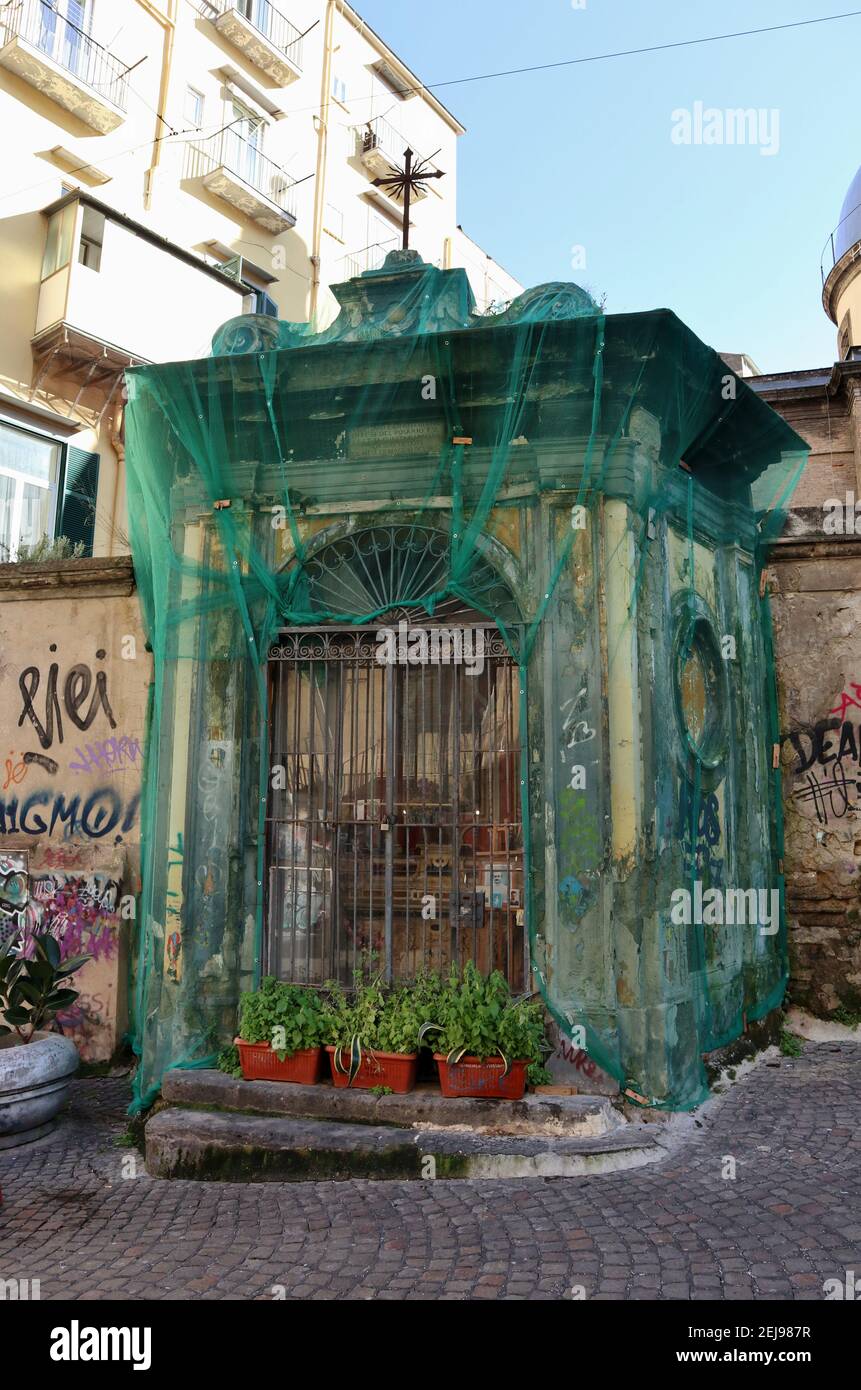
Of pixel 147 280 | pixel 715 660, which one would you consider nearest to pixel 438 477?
pixel 715 660

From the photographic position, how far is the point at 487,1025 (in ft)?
18.0

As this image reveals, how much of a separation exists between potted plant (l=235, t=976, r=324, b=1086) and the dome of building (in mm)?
19349

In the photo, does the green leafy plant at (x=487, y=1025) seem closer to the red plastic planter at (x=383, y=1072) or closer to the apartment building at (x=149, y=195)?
the red plastic planter at (x=383, y=1072)

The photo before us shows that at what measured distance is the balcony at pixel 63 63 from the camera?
48.1 feet

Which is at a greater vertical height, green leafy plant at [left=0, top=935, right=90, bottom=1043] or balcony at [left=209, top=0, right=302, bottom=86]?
balcony at [left=209, top=0, right=302, bottom=86]

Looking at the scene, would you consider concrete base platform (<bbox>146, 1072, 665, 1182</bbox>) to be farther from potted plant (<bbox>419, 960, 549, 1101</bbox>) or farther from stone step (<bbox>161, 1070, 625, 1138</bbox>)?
potted plant (<bbox>419, 960, 549, 1101</bbox>)

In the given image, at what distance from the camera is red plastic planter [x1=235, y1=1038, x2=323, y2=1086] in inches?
226

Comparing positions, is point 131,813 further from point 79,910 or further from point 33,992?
point 33,992

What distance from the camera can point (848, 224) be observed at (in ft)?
64.4

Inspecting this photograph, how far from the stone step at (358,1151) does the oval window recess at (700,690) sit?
269 cm

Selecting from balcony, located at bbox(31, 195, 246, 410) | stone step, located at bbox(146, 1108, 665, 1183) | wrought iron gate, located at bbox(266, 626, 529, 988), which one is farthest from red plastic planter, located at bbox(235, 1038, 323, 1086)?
balcony, located at bbox(31, 195, 246, 410)

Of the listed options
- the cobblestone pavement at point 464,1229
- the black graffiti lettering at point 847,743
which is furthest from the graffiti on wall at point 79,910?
the black graffiti lettering at point 847,743

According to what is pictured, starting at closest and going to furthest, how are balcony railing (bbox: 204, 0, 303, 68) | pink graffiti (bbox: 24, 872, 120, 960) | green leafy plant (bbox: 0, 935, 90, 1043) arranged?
green leafy plant (bbox: 0, 935, 90, 1043) < pink graffiti (bbox: 24, 872, 120, 960) < balcony railing (bbox: 204, 0, 303, 68)

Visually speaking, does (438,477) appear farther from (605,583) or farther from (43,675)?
(43,675)
